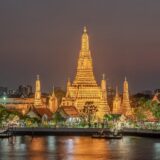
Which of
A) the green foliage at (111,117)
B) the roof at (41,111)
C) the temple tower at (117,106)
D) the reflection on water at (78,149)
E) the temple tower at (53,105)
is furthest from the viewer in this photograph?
the temple tower at (117,106)

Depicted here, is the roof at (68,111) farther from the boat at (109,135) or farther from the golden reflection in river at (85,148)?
the golden reflection in river at (85,148)

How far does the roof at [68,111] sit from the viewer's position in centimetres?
11250

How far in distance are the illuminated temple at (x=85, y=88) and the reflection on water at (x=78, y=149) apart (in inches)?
935

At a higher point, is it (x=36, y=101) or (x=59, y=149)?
(x=36, y=101)

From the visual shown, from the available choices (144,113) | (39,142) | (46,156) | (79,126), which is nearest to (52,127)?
(79,126)

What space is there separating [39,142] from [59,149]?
30.5 ft

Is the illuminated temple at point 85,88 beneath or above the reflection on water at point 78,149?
above

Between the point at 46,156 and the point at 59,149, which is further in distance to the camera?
the point at 59,149

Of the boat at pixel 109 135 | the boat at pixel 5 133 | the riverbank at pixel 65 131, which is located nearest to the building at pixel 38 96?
the riverbank at pixel 65 131

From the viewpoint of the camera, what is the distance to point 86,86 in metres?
117

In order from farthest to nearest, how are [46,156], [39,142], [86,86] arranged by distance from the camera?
[86,86] < [39,142] < [46,156]

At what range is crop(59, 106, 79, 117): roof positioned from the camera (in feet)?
369

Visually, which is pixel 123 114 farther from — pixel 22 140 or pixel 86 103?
pixel 22 140

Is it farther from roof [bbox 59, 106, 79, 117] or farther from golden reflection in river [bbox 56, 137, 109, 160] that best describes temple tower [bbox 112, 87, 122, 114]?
golden reflection in river [bbox 56, 137, 109, 160]
